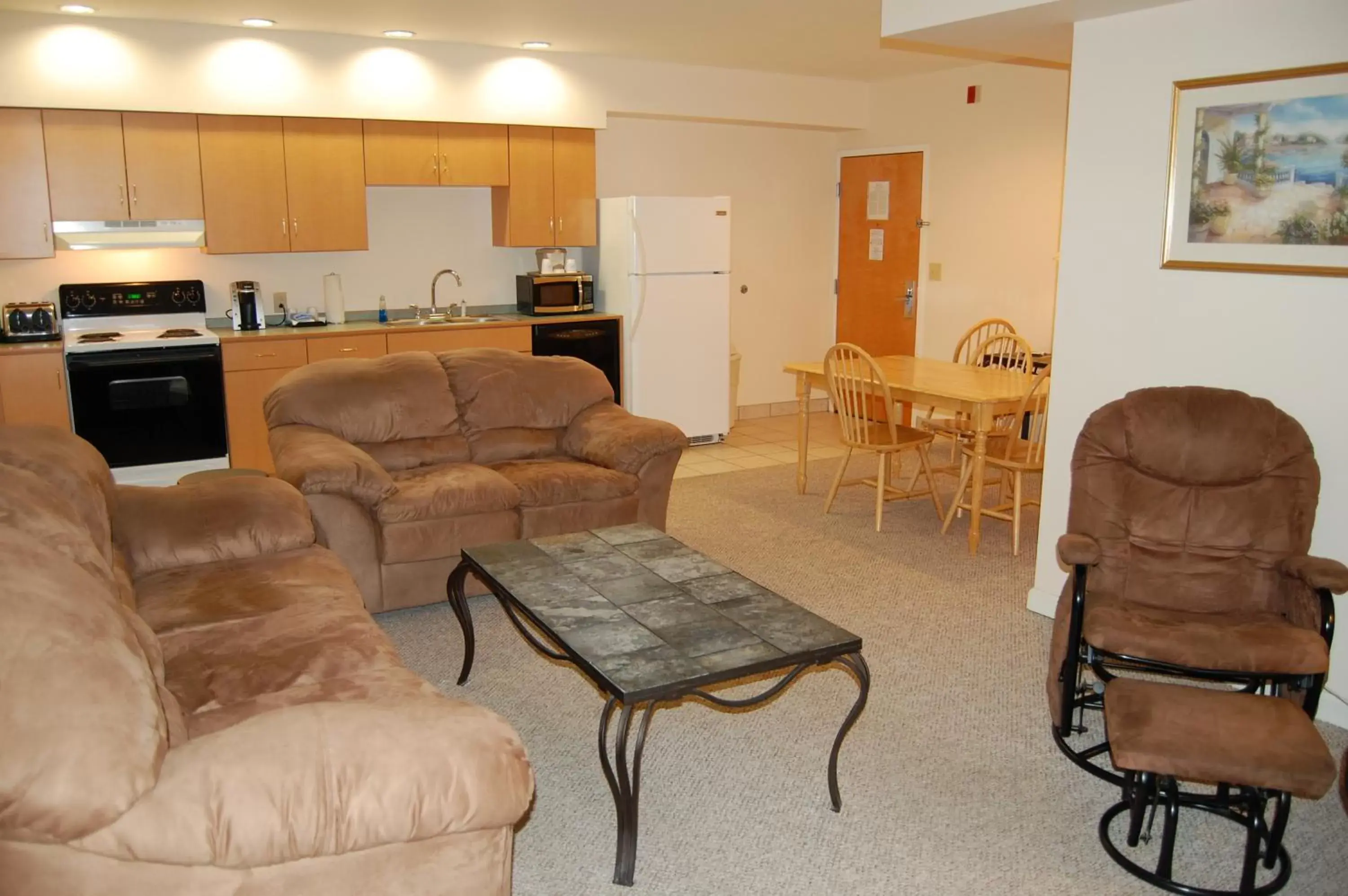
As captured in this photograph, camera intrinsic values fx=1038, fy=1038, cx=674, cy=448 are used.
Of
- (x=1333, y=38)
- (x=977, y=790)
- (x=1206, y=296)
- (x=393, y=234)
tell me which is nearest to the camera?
(x=977, y=790)

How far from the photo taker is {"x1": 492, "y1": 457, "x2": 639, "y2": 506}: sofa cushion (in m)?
4.21

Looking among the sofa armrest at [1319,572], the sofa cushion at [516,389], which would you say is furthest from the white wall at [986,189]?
the sofa armrest at [1319,572]

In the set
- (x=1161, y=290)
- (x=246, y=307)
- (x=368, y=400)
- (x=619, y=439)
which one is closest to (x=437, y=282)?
(x=246, y=307)

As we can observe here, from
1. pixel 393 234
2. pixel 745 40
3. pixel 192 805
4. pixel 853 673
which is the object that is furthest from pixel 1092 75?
pixel 393 234

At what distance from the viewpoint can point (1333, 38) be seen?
10.1ft

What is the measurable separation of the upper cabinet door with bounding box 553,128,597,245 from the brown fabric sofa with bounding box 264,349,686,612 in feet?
7.07

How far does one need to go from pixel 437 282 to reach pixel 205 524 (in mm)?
3900

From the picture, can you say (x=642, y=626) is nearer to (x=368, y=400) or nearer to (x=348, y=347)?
(x=368, y=400)

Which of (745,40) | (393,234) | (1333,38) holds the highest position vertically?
(745,40)

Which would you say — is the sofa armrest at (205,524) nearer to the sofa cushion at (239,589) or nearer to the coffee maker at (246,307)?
the sofa cushion at (239,589)

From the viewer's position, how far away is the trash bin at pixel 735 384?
7809mm

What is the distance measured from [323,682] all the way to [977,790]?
1744 millimetres

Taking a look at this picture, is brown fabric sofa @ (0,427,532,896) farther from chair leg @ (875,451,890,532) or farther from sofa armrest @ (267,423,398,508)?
chair leg @ (875,451,890,532)

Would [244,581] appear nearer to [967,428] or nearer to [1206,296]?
[1206,296]
